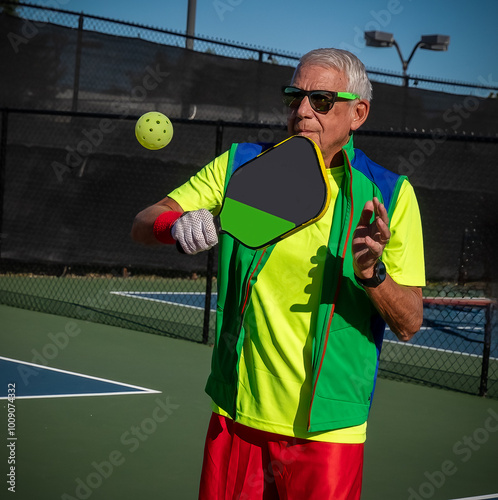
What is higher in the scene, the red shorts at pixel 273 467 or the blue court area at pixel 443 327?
the red shorts at pixel 273 467

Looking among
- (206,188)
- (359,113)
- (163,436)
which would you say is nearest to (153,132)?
(163,436)

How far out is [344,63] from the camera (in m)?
2.29

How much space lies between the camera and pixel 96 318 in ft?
31.6

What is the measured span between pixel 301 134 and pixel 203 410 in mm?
4119

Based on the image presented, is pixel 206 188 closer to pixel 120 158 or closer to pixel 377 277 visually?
pixel 377 277

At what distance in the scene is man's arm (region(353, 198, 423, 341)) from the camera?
195 centimetres

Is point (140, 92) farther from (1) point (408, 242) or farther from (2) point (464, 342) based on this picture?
(1) point (408, 242)

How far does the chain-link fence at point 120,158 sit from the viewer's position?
11.4 meters

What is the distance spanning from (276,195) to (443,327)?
8.83 m

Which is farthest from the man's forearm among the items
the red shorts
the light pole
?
the light pole

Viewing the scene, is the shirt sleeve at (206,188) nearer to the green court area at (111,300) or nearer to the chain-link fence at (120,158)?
the green court area at (111,300)

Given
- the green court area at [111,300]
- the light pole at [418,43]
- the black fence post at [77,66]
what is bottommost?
the green court area at [111,300]

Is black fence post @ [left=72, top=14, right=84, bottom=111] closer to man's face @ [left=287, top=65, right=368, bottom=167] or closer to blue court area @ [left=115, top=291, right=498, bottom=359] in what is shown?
blue court area @ [left=115, top=291, right=498, bottom=359]

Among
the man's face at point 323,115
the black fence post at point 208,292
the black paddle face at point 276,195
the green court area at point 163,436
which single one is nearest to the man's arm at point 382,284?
the black paddle face at point 276,195
